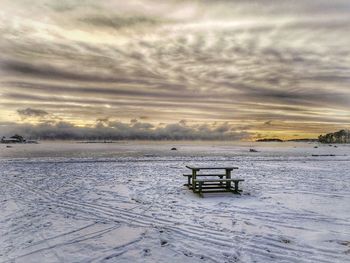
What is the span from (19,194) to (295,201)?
12.5 metres

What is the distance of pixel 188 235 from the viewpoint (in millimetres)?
8070

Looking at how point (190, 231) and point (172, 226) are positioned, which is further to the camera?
point (172, 226)

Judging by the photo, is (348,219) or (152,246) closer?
(152,246)

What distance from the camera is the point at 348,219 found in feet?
31.6

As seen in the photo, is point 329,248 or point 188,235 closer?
point 329,248

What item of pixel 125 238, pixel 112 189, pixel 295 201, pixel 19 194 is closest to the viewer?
pixel 125 238

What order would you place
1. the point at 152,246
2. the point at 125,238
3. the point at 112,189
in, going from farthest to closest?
the point at 112,189
the point at 125,238
the point at 152,246

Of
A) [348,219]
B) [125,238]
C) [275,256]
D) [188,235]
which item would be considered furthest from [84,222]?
[348,219]

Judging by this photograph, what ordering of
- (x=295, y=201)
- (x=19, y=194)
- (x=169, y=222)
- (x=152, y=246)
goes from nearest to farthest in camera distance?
(x=152, y=246) → (x=169, y=222) → (x=295, y=201) → (x=19, y=194)

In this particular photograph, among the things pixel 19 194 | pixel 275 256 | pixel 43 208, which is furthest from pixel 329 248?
pixel 19 194

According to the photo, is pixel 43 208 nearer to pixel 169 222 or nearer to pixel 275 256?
pixel 169 222

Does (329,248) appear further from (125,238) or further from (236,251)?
(125,238)

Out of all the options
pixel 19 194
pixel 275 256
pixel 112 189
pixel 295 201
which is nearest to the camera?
pixel 275 256

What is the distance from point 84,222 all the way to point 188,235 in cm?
346
